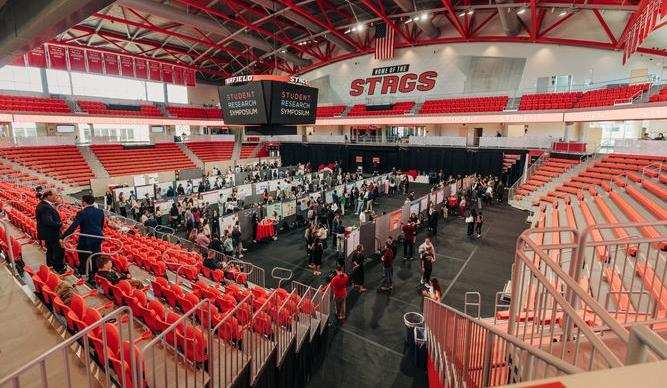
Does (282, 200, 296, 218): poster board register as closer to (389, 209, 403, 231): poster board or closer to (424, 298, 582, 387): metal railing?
(389, 209, 403, 231): poster board

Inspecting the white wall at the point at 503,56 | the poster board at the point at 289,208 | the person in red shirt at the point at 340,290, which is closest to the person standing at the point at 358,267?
the person in red shirt at the point at 340,290

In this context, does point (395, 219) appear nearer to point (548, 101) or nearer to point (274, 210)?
point (274, 210)

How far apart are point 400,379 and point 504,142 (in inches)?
916

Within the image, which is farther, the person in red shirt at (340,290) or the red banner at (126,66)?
the red banner at (126,66)

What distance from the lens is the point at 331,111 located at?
116 feet

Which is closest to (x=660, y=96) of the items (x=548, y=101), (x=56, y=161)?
(x=548, y=101)

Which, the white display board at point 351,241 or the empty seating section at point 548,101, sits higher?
the empty seating section at point 548,101

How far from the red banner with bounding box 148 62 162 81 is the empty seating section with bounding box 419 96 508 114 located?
2708 cm

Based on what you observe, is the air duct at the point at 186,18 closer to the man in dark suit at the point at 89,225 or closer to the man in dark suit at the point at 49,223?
the man in dark suit at the point at 49,223

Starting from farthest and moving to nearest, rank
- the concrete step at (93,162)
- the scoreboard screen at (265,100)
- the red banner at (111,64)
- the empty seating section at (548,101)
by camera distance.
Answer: the red banner at (111,64)
the concrete step at (93,162)
the empty seating section at (548,101)
the scoreboard screen at (265,100)

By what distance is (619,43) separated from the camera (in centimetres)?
2047

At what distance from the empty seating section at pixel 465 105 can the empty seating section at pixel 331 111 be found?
9228 mm

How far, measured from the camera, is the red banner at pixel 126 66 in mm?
31964

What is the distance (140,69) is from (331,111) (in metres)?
19.5
